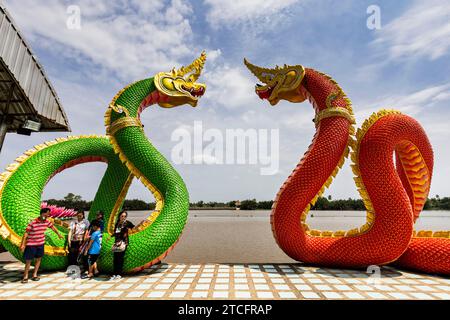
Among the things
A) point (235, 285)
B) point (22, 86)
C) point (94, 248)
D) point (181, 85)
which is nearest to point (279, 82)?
point (181, 85)

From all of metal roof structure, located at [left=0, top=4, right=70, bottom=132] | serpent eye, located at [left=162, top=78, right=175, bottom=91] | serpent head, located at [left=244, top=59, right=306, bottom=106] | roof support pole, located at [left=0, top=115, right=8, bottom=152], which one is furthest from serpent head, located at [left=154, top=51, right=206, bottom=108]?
roof support pole, located at [left=0, top=115, right=8, bottom=152]

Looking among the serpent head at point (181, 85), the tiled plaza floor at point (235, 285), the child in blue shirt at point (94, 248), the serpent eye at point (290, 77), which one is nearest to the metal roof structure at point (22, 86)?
the serpent head at point (181, 85)

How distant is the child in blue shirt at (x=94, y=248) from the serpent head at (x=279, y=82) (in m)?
4.63

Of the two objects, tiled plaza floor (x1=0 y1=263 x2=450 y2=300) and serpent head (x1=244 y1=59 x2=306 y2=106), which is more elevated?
serpent head (x1=244 y1=59 x2=306 y2=106)

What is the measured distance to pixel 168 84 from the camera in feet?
21.2

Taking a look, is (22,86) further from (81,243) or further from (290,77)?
(290,77)

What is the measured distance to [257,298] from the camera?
12.6 ft

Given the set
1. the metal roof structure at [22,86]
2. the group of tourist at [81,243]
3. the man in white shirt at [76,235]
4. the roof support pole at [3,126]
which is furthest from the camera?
the roof support pole at [3,126]

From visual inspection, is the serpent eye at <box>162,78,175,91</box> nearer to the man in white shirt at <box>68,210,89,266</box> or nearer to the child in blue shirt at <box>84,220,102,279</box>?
the man in white shirt at <box>68,210,89,266</box>

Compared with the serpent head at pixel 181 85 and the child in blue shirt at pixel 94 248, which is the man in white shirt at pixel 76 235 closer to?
the child in blue shirt at pixel 94 248

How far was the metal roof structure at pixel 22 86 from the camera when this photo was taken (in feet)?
25.5

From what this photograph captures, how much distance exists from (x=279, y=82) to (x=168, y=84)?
2585mm

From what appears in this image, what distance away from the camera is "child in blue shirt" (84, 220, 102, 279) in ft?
16.0

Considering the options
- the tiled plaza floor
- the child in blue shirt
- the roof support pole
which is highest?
the roof support pole
